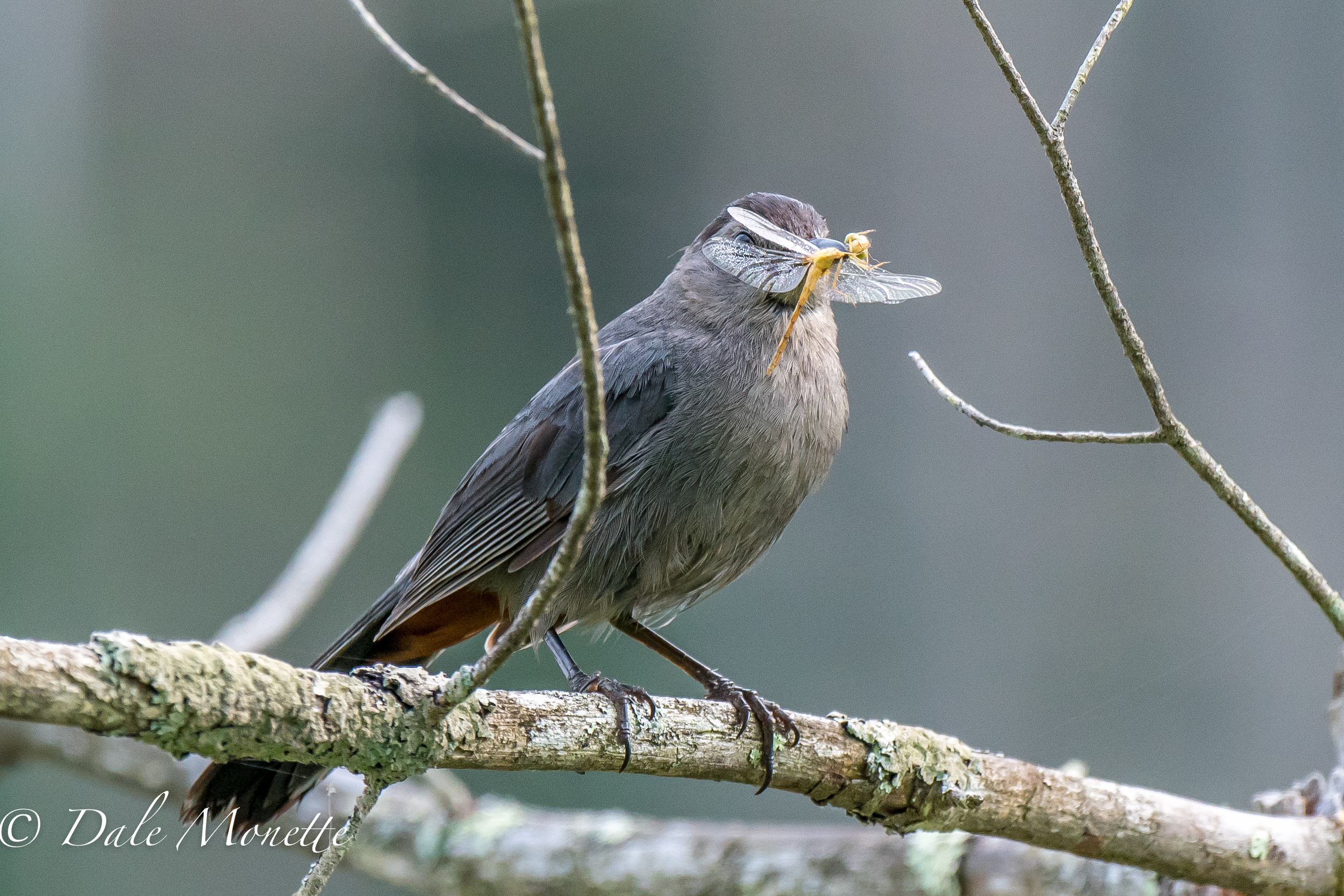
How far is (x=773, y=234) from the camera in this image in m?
3.12

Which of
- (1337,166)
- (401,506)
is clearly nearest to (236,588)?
(401,506)

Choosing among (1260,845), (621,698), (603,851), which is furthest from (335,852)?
(1260,845)

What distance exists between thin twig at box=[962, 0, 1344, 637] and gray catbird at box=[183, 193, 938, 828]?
2.95 ft

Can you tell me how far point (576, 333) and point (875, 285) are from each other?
180cm

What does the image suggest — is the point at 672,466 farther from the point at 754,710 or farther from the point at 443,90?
the point at 443,90

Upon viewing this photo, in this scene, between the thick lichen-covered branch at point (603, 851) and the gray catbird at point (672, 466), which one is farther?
the thick lichen-covered branch at point (603, 851)

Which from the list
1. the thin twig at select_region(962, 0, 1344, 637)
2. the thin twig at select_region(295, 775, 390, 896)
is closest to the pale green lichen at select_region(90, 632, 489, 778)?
the thin twig at select_region(295, 775, 390, 896)

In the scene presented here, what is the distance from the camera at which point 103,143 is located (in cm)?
771

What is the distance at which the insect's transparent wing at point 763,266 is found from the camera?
124 inches

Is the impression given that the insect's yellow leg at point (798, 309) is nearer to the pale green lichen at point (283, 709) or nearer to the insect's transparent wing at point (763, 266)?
the insect's transparent wing at point (763, 266)

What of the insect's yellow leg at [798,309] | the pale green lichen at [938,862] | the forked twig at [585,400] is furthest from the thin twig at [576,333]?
the pale green lichen at [938,862]

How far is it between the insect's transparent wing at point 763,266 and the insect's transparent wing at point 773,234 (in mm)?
33

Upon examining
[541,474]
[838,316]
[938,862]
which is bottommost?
[938,862]

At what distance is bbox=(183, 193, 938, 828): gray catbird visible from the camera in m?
2.99
